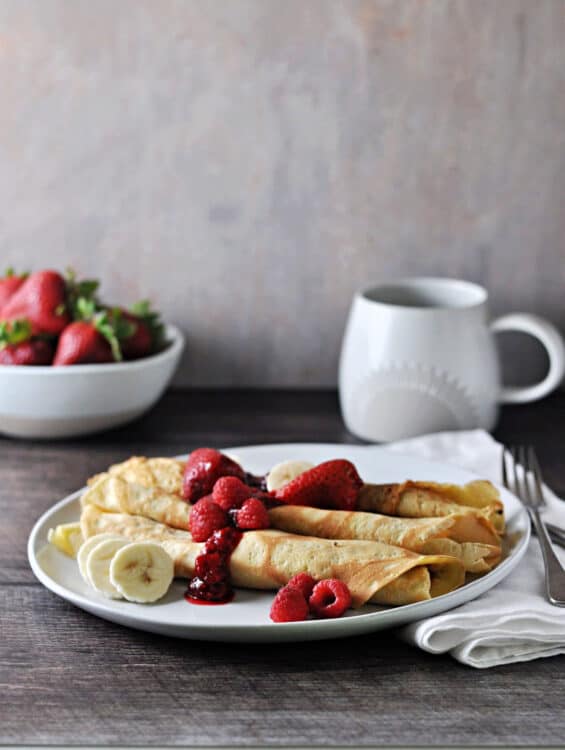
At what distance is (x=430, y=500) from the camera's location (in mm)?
1077

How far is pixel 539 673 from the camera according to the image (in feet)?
2.83

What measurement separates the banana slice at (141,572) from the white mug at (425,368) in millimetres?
576

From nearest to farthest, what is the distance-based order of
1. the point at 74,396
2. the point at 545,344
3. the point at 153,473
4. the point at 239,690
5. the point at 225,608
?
1. the point at 239,690
2. the point at 225,608
3. the point at 153,473
4. the point at 74,396
5. the point at 545,344

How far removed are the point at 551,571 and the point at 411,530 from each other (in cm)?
14

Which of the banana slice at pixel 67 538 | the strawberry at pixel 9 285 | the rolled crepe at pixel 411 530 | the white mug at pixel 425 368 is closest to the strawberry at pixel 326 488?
the rolled crepe at pixel 411 530

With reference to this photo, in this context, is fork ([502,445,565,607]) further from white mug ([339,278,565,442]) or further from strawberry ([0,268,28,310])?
strawberry ([0,268,28,310])

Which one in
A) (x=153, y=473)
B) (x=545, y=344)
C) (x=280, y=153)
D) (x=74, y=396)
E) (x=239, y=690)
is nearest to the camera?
(x=239, y=690)

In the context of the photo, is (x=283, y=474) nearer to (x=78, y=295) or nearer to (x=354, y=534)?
(x=354, y=534)

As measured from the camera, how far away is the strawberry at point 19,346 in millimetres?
1423

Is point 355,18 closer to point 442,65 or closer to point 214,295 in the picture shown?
point 442,65

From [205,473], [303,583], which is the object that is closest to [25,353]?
[205,473]

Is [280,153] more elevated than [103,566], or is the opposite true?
[280,153]

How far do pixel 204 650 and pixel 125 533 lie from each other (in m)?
0.19

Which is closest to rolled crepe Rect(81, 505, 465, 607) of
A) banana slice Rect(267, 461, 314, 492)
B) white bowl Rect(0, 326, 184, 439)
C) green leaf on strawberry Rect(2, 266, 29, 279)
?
banana slice Rect(267, 461, 314, 492)
